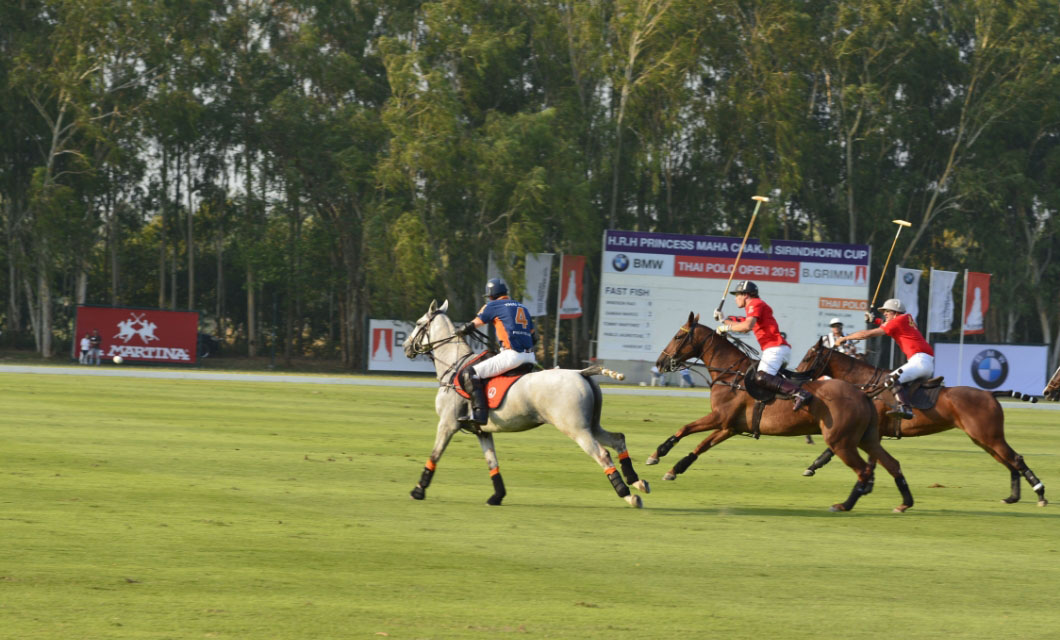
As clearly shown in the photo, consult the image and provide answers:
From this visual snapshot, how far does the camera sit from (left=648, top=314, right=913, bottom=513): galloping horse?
1230 cm

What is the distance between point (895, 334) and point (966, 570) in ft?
17.5

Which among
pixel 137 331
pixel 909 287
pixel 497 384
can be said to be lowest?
pixel 137 331

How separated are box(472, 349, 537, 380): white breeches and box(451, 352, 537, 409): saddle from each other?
40 mm

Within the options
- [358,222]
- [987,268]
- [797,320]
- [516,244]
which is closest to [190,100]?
[358,222]

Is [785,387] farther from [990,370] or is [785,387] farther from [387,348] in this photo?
[990,370]

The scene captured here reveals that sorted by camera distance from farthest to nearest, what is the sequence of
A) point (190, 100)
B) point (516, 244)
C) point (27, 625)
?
point (190, 100), point (516, 244), point (27, 625)

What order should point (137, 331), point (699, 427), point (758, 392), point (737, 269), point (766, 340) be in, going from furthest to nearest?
point (137, 331) < point (737, 269) < point (699, 427) < point (766, 340) < point (758, 392)

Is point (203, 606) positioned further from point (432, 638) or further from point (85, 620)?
point (432, 638)

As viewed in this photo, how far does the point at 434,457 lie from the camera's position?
38.6 ft

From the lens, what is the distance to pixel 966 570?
351 inches

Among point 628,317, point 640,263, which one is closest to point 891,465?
point 628,317

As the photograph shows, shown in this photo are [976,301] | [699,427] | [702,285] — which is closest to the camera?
[699,427]

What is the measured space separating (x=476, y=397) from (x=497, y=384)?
0.23 metres

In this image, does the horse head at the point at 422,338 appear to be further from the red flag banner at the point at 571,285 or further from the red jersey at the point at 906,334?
the red flag banner at the point at 571,285
